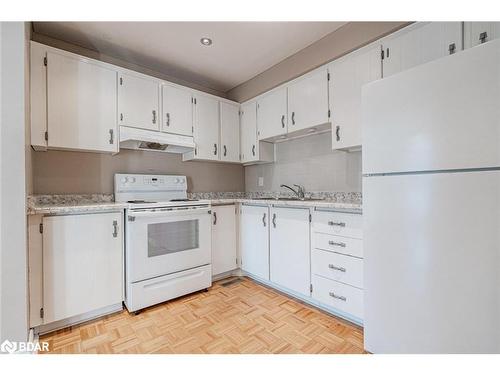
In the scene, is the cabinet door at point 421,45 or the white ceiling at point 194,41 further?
the white ceiling at point 194,41

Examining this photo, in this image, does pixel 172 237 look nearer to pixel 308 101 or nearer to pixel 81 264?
pixel 81 264

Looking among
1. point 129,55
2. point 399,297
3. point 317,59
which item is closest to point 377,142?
point 399,297

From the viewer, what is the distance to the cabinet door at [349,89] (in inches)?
72.2

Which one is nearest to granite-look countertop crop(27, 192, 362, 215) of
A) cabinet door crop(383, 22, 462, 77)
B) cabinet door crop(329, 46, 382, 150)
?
cabinet door crop(329, 46, 382, 150)

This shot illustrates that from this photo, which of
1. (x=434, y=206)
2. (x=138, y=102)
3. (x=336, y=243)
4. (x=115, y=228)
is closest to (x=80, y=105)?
(x=138, y=102)

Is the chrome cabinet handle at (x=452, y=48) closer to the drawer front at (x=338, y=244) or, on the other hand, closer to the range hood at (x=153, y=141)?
the drawer front at (x=338, y=244)

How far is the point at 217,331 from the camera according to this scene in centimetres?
167

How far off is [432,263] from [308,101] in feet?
5.63

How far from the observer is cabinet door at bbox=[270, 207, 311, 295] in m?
2.01

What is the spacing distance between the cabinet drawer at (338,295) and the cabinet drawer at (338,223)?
39 cm

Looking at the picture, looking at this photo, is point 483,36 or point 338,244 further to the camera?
point 338,244

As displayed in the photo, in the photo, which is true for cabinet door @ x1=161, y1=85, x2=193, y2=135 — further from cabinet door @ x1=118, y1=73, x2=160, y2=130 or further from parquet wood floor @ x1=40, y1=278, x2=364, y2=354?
parquet wood floor @ x1=40, y1=278, x2=364, y2=354

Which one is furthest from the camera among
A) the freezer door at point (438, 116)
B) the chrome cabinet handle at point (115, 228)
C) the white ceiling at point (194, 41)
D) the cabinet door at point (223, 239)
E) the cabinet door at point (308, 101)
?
the cabinet door at point (223, 239)

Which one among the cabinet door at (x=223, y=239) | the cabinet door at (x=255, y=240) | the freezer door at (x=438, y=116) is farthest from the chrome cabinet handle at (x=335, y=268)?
the cabinet door at (x=223, y=239)
